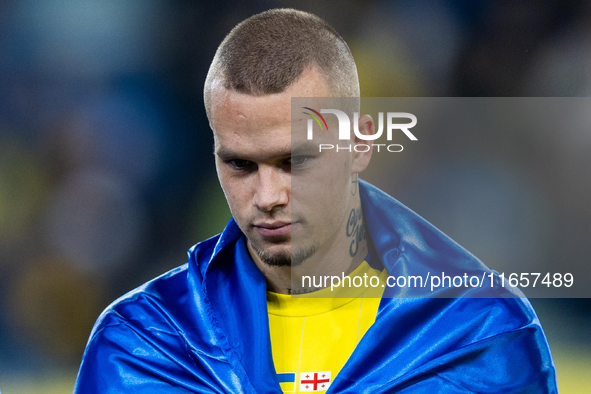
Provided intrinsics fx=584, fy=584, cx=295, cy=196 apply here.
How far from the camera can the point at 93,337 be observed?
1.67 meters

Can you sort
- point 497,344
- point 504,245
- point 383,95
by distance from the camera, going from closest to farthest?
point 497,344 → point 504,245 → point 383,95

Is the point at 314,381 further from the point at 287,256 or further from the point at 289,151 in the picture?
the point at 289,151

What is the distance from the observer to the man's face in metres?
1.44

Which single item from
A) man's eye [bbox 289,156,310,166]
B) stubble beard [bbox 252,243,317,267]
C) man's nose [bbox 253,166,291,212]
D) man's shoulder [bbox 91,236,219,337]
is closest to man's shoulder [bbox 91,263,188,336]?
man's shoulder [bbox 91,236,219,337]

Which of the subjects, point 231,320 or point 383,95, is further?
point 383,95

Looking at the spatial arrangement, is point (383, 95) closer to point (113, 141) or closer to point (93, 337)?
point (113, 141)

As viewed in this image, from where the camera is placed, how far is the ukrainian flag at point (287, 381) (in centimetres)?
153

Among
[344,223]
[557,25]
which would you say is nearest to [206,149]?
[344,223]

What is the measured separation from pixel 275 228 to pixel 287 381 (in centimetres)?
41

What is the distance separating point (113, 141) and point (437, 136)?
1.13 m

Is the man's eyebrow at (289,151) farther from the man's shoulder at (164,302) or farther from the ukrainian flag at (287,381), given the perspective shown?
the ukrainian flag at (287,381)

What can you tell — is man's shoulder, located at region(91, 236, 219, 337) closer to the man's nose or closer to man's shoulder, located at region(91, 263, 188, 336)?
man's shoulder, located at region(91, 263, 188, 336)

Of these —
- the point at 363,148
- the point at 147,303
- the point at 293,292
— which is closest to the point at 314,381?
the point at 293,292

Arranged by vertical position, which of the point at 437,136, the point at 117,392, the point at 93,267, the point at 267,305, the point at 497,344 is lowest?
the point at 117,392
